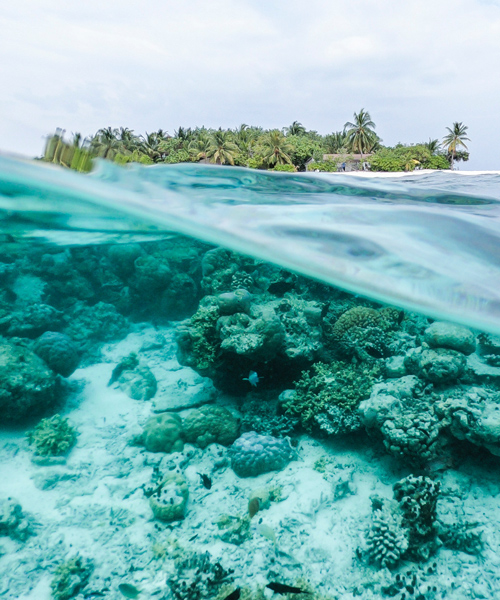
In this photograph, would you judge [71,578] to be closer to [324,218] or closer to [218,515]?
[218,515]

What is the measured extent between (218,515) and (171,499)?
3.36 ft

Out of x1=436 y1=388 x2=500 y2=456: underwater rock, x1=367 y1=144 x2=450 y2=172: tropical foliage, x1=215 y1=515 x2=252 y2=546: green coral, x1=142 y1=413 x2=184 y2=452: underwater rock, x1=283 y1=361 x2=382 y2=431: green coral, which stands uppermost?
x1=367 y1=144 x2=450 y2=172: tropical foliage

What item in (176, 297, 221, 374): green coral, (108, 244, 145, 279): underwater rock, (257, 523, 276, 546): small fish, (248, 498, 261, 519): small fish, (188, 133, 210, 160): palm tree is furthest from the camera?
(188, 133, 210, 160): palm tree

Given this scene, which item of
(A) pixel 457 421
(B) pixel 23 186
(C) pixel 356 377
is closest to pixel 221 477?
(C) pixel 356 377

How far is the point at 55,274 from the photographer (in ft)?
53.7

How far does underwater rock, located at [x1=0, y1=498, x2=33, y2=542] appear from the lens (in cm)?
755

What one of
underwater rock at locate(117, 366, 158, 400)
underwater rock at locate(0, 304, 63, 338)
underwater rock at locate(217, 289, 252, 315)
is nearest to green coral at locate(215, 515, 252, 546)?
underwater rock at locate(217, 289, 252, 315)

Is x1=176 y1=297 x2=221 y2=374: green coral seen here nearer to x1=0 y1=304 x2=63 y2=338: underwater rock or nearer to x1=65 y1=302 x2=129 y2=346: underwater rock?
x1=65 y1=302 x2=129 y2=346: underwater rock

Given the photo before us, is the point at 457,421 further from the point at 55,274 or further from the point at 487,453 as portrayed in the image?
the point at 55,274

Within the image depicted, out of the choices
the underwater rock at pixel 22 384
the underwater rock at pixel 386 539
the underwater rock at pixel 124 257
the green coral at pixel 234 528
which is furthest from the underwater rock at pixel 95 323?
the underwater rock at pixel 386 539

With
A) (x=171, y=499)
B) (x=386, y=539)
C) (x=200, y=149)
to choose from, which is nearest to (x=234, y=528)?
(x=171, y=499)

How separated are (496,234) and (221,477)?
287 inches

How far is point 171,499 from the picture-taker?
7.79 meters

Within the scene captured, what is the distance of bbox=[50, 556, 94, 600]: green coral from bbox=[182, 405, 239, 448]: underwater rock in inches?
128
